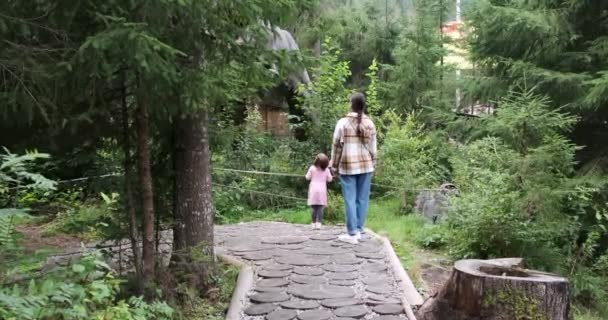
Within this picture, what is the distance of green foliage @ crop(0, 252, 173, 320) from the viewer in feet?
9.67

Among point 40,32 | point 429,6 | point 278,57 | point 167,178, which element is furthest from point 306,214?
point 429,6

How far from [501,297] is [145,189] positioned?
2981 millimetres

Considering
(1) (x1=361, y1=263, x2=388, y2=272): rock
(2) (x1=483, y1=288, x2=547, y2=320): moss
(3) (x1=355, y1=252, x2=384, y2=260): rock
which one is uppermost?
(2) (x1=483, y1=288, x2=547, y2=320): moss

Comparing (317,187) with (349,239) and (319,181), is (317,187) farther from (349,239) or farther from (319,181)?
(349,239)

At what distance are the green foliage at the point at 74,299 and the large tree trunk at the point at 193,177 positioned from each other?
1.14m

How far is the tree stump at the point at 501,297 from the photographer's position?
4.37 metres

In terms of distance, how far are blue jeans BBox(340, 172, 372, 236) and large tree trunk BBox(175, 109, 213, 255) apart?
2.18 meters

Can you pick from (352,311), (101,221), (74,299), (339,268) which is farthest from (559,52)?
(74,299)

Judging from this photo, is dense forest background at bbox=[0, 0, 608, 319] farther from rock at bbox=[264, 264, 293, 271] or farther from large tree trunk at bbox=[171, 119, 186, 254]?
rock at bbox=[264, 264, 293, 271]

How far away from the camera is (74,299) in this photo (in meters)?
3.38

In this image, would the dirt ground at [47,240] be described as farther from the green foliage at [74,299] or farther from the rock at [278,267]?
the green foliage at [74,299]

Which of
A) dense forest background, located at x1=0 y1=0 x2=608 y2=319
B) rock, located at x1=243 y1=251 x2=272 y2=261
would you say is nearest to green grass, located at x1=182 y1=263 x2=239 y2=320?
dense forest background, located at x1=0 y1=0 x2=608 y2=319

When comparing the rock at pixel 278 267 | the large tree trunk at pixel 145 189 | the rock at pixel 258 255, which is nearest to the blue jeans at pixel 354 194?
the rock at pixel 258 255

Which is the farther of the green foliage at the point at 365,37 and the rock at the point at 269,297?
the green foliage at the point at 365,37
